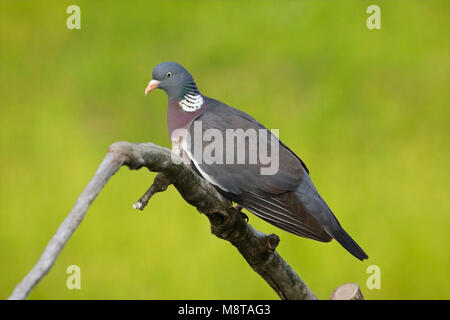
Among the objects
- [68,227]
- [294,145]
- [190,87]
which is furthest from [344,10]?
[68,227]

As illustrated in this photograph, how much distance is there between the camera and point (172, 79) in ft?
7.31

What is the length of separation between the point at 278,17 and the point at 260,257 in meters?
3.10

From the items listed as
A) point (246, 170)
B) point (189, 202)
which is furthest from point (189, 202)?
point (246, 170)

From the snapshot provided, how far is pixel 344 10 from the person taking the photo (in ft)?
15.5

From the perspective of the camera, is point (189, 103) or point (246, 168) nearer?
point (246, 168)

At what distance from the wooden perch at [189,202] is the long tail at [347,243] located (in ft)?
0.53

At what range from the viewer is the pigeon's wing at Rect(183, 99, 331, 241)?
2055mm

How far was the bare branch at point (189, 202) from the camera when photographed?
118cm

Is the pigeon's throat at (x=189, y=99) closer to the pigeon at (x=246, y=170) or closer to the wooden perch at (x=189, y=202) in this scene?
the pigeon at (x=246, y=170)

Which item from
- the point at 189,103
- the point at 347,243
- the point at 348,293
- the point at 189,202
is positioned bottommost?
the point at 348,293

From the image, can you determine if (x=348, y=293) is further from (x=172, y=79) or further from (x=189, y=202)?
(x=172, y=79)

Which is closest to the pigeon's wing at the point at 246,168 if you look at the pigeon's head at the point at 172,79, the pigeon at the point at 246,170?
the pigeon at the point at 246,170

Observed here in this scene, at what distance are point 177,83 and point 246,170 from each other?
36 centimetres
